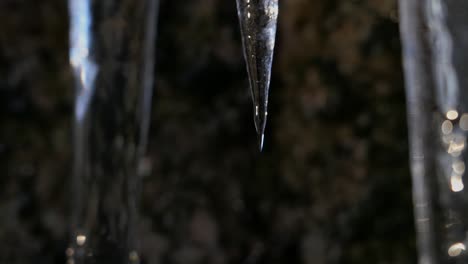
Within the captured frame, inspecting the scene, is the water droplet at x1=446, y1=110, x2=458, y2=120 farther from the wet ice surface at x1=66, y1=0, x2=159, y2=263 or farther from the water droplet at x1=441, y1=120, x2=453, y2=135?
the wet ice surface at x1=66, y1=0, x2=159, y2=263

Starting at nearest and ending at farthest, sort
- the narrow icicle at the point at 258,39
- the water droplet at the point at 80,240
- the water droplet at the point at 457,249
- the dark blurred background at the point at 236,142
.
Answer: the narrow icicle at the point at 258,39 → the water droplet at the point at 457,249 → the water droplet at the point at 80,240 → the dark blurred background at the point at 236,142

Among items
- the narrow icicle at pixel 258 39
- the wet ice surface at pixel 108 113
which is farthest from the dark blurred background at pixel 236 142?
the narrow icicle at pixel 258 39

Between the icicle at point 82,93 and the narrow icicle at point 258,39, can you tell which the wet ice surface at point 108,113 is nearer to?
the icicle at point 82,93

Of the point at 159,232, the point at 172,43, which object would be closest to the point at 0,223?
the point at 159,232

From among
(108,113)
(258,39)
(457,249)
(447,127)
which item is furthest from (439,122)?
(108,113)

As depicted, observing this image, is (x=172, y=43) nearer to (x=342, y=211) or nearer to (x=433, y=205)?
(x=342, y=211)

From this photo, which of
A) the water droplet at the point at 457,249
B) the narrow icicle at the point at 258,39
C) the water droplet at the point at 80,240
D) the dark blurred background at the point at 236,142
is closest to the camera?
the narrow icicle at the point at 258,39

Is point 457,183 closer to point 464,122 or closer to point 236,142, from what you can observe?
point 464,122
